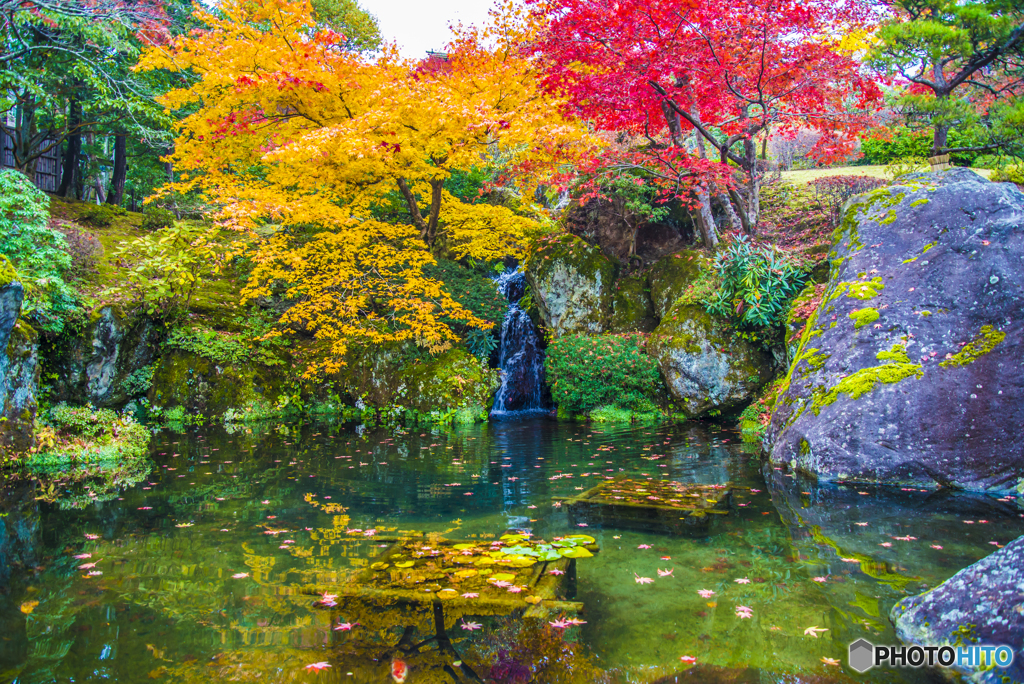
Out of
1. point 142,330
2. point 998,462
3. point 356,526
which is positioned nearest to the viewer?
point 356,526

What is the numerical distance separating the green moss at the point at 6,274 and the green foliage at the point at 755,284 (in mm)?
10583

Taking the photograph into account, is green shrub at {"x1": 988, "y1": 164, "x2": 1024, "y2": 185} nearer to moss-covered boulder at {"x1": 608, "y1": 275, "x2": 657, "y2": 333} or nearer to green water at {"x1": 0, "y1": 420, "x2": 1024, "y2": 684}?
moss-covered boulder at {"x1": 608, "y1": 275, "x2": 657, "y2": 333}

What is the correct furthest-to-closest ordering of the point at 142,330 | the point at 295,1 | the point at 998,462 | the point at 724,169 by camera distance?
the point at 142,330 < the point at 295,1 < the point at 724,169 < the point at 998,462

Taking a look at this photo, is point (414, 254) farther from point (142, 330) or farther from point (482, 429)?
point (142, 330)

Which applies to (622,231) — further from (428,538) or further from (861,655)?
(861,655)

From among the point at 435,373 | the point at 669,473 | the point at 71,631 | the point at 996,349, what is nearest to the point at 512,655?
the point at 71,631

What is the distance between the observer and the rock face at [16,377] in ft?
21.8

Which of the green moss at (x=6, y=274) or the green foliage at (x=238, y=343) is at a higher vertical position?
the green moss at (x=6, y=274)

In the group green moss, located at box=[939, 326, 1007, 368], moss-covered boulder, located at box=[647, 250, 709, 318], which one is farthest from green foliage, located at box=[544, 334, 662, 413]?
green moss, located at box=[939, 326, 1007, 368]

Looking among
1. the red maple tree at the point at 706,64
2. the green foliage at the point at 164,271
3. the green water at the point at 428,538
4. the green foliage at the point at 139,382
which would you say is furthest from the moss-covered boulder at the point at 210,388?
the red maple tree at the point at 706,64

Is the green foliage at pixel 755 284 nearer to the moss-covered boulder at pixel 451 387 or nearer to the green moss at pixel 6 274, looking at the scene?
the moss-covered boulder at pixel 451 387

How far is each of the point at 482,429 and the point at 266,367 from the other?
5895mm

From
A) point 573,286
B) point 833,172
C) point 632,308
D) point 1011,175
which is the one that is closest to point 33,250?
point 573,286

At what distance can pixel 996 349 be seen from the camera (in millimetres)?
5891
